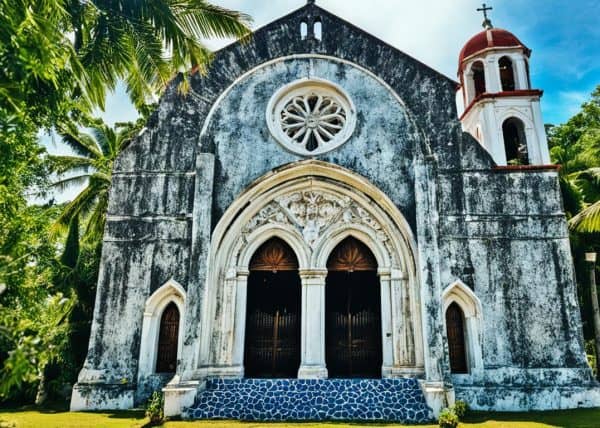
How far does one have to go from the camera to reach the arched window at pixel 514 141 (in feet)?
50.4

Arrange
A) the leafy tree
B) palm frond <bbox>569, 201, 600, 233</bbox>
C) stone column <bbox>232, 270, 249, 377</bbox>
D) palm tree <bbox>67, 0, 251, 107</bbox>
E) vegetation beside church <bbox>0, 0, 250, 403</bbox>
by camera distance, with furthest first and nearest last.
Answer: the leafy tree, palm frond <bbox>569, 201, 600, 233</bbox>, stone column <bbox>232, 270, 249, 377</bbox>, palm tree <bbox>67, 0, 251, 107</bbox>, vegetation beside church <bbox>0, 0, 250, 403</bbox>

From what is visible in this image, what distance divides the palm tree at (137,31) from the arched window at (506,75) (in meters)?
10.4

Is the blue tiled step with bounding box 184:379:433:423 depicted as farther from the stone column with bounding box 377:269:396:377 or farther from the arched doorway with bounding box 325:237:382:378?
the arched doorway with bounding box 325:237:382:378

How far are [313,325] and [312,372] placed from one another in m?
1.15

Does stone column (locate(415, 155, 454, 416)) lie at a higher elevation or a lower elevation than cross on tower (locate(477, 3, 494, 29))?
lower

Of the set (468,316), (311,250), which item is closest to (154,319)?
(311,250)

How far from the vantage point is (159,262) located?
12.8 meters

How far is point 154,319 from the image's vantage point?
12.5m

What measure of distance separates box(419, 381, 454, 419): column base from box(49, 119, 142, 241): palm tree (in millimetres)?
12025

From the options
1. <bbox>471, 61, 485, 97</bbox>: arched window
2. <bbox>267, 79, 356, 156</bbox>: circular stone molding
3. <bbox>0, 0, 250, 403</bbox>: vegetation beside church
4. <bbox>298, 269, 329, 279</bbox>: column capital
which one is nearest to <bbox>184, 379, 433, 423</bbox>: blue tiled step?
<bbox>298, 269, 329, 279</bbox>: column capital

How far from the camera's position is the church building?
459 inches

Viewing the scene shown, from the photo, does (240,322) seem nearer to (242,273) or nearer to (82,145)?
(242,273)

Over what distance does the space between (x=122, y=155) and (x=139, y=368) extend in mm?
5749

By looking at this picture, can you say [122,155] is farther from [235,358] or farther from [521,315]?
[521,315]
